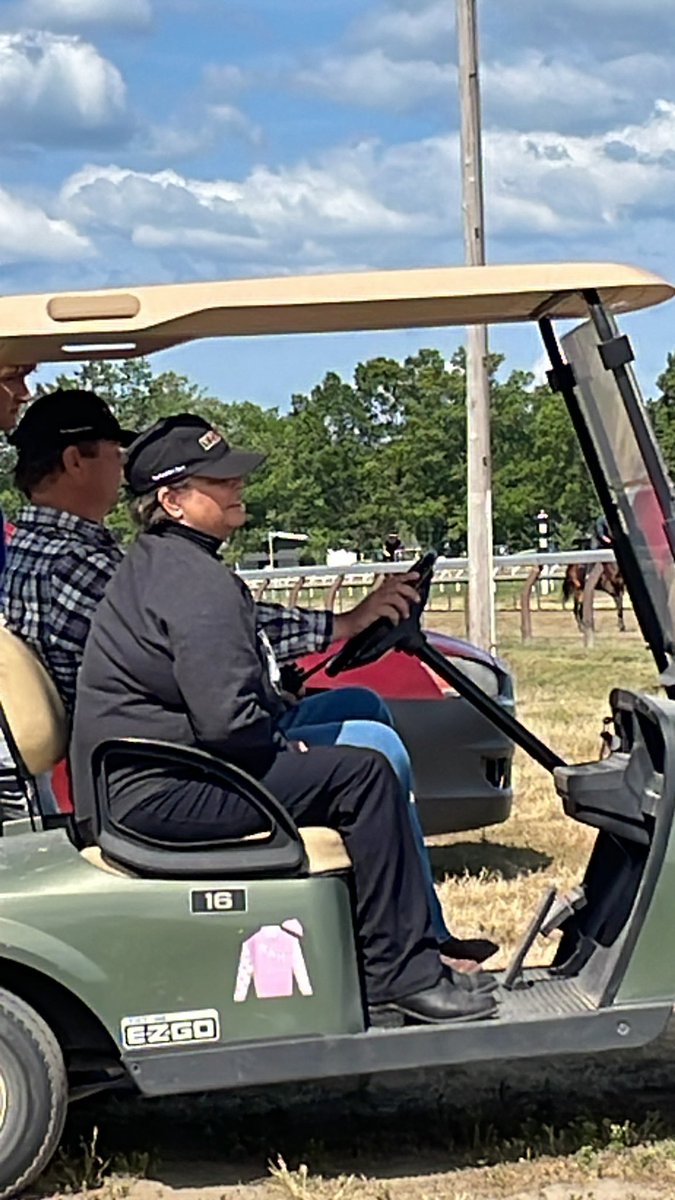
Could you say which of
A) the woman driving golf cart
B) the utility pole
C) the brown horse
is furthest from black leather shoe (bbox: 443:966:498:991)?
the brown horse

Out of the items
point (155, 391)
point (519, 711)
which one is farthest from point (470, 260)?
point (155, 391)

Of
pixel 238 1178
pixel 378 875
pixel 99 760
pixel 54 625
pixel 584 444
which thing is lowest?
pixel 238 1178

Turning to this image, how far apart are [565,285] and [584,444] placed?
0.45 m

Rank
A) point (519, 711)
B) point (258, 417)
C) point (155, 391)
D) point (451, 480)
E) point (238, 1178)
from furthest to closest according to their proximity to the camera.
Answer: point (258, 417), point (451, 480), point (519, 711), point (155, 391), point (238, 1178)

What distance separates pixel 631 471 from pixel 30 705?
142 centimetres

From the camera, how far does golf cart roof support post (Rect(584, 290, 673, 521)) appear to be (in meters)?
3.69

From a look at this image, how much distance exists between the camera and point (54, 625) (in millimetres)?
3975

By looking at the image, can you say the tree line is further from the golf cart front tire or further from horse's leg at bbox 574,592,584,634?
the golf cart front tire

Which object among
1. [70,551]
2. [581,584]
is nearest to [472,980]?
[70,551]

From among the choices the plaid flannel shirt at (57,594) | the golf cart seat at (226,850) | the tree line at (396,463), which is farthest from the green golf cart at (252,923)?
the tree line at (396,463)

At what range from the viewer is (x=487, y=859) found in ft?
22.8

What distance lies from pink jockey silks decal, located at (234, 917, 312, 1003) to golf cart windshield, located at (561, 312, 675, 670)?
3.27 ft

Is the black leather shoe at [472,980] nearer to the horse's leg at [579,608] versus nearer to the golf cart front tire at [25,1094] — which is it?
the golf cart front tire at [25,1094]

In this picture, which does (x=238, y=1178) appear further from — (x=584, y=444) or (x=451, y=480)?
(x=451, y=480)
